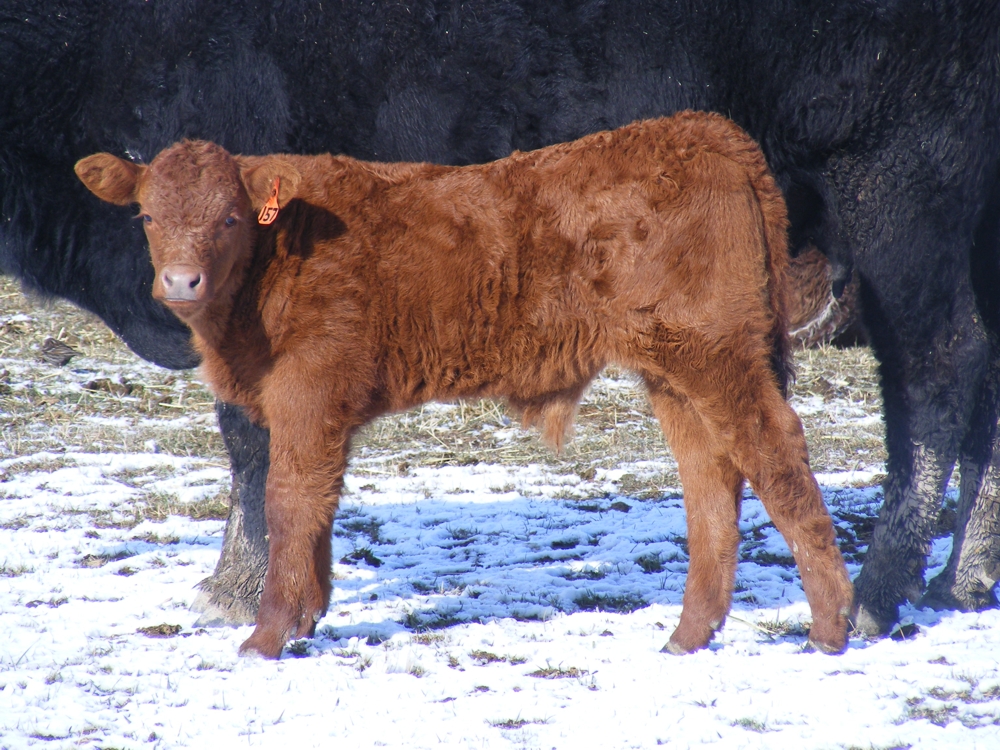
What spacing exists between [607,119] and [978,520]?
7.31 ft

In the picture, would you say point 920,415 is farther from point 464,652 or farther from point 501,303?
point 464,652

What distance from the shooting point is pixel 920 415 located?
360 centimetres

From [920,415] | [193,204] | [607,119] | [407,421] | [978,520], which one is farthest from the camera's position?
[407,421]

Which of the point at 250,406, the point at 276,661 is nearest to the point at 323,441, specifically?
the point at 250,406

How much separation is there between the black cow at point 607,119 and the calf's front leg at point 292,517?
583mm

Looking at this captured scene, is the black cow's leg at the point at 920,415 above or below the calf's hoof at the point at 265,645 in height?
above

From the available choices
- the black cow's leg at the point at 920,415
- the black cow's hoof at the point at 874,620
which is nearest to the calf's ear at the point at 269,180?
the black cow's leg at the point at 920,415

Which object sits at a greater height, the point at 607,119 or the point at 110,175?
the point at 607,119

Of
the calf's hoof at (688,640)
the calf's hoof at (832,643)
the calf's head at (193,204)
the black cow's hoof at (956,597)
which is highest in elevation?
the calf's head at (193,204)

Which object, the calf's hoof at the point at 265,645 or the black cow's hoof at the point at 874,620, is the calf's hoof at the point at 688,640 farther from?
the calf's hoof at the point at 265,645

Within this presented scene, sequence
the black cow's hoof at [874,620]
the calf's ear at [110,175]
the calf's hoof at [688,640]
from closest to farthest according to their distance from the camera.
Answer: the calf's ear at [110,175] → the calf's hoof at [688,640] → the black cow's hoof at [874,620]

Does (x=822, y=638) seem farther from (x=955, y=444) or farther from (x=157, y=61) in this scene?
(x=157, y=61)

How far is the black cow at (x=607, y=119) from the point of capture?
3.49m

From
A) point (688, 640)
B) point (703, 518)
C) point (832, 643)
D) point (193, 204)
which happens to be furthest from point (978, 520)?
point (193, 204)
